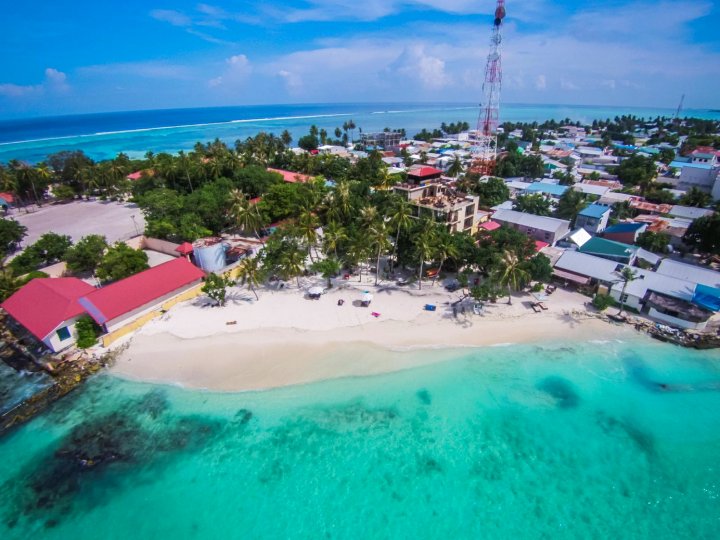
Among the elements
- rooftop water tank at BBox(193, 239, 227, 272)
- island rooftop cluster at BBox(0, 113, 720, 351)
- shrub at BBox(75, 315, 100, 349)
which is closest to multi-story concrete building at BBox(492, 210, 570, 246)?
island rooftop cluster at BBox(0, 113, 720, 351)

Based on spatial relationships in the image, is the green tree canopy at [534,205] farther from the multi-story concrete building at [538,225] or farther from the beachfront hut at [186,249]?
the beachfront hut at [186,249]

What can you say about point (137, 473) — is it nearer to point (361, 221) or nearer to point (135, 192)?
point (361, 221)

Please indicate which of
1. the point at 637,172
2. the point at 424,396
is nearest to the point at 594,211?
the point at 637,172

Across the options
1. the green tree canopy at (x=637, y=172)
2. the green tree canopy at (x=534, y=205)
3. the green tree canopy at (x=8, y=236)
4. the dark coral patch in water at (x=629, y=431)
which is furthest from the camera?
the green tree canopy at (x=637, y=172)

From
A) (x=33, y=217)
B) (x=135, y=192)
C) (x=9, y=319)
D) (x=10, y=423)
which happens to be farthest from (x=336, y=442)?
(x=33, y=217)

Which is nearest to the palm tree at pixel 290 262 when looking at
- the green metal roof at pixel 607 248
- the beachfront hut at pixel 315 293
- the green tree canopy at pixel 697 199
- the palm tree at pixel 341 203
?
the beachfront hut at pixel 315 293

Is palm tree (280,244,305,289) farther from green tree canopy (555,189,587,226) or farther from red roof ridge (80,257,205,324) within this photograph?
green tree canopy (555,189,587,226)
